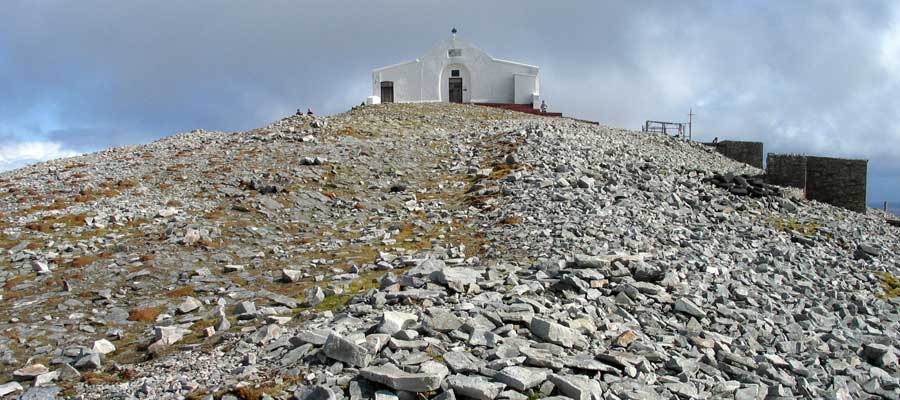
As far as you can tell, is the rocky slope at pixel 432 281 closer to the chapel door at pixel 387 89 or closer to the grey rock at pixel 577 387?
the grey rock at pixel 577 387

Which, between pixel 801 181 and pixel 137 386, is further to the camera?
pixel 801 181

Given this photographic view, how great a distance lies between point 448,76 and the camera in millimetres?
45750

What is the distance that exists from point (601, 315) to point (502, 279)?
5.47 feet

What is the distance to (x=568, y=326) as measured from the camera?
287 inches

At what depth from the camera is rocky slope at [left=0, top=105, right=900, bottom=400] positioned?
6.50 metres

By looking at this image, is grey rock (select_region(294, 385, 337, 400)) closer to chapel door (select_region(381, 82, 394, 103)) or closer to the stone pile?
the stone pile

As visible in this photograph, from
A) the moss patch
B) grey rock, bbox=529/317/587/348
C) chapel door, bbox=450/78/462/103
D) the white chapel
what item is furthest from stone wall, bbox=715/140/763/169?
grey rock, bbox=529/317/587/348

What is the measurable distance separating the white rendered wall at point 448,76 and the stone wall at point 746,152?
14533 mm

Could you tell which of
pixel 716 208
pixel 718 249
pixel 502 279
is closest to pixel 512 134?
pixel 716 208

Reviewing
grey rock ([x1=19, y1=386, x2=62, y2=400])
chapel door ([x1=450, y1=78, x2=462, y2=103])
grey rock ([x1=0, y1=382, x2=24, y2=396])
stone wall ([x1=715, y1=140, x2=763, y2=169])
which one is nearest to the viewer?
grey rock ([x1=19, y1=386, x2=62, y2=400])

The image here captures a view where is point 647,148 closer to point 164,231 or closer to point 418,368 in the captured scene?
point 164,231

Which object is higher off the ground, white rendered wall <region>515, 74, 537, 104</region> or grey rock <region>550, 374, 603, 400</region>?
white rendered wall <region>515, 74, 537, 104</region>

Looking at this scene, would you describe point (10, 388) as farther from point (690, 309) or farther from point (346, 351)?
point (690, 309)

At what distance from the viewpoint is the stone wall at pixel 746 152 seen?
35250 millimetres
